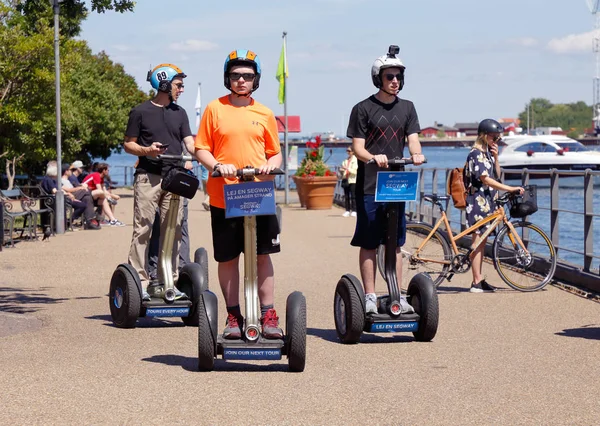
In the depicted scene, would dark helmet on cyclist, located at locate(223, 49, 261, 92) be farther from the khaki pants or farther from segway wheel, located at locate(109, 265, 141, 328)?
the khaki pants

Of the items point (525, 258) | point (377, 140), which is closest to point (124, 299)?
point (377, 140)

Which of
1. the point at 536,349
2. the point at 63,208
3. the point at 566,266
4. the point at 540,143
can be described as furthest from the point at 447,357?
the point at 540,143

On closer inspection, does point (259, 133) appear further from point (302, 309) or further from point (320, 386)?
point (320, 386)

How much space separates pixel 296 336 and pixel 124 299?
2.41 m

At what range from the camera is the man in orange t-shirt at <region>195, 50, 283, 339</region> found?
744 centimetres

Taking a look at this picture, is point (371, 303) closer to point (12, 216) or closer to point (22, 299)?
point (22, 299)

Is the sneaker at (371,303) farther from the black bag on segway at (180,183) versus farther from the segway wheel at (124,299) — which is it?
the segway wheel at (124,299)

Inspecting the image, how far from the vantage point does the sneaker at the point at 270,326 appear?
24.0ft

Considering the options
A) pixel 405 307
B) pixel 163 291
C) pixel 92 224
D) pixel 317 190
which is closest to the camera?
pixel 405 307

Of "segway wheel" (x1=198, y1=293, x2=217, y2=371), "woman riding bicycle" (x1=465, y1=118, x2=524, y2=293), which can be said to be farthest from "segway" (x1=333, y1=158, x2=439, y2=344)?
"woman riding bicycle" (x1=465, y1=118, x2=524, y2=293)

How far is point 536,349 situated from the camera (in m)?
8.20

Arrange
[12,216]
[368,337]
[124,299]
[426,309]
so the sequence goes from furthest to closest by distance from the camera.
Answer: [12,216] < [124,299] < [368,337] < [426,309]

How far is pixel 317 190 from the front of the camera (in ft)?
103

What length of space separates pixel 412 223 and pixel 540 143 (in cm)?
6187
